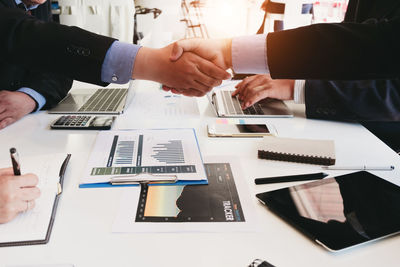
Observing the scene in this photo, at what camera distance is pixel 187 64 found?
3.87 ft

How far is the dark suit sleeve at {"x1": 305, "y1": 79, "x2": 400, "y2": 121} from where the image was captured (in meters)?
1.12

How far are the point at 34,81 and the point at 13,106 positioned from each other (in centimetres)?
19

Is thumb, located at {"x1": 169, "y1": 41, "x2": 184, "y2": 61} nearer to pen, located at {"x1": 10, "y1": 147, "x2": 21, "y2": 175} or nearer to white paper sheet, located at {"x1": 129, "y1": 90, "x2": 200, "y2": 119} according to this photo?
white paper sheet, located at {"x1": 129, "y1": 90, "x2": 200, "y2": 119}

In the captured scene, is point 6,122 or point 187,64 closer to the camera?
point 6,122

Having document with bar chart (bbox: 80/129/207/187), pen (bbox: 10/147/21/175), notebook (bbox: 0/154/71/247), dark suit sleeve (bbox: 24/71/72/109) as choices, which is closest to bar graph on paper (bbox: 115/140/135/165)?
document with bar chart (bbox: 80/129/207/187)

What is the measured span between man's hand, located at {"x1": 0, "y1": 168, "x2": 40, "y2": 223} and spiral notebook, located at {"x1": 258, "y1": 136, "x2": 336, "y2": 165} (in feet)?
1.71

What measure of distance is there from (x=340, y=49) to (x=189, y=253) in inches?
28.0

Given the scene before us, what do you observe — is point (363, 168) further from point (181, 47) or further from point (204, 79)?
point (181, 47)

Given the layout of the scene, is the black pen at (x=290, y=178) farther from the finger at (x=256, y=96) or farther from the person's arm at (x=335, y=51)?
the finger at (x=256, y=96)

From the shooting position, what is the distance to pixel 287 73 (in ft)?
3.35

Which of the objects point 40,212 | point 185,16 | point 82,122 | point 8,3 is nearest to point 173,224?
point 40,212

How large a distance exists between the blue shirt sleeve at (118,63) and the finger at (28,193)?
1.75ft

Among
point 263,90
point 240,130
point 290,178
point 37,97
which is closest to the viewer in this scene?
point 290,178

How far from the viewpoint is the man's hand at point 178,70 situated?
3.80ft
